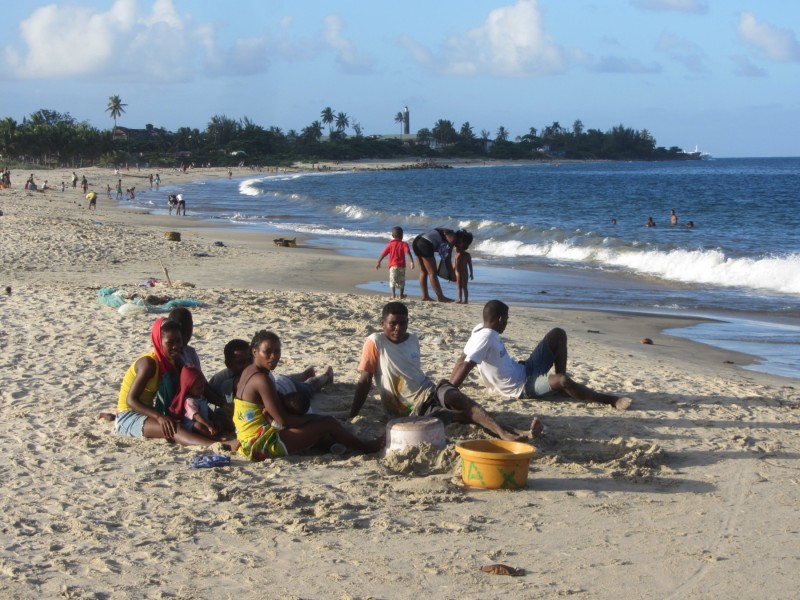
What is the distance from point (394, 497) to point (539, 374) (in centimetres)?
259

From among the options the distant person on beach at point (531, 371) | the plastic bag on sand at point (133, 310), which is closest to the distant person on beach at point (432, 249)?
Answer: the plastic bag on sand at point (133, 310)

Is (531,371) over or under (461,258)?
under

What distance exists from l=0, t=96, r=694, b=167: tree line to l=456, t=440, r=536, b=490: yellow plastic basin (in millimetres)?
89108

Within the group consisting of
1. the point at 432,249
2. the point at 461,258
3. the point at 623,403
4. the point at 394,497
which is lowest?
the point at 394,497

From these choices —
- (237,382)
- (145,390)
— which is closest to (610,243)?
(237,382)

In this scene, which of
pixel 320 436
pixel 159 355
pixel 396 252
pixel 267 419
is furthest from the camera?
pixel 396 252

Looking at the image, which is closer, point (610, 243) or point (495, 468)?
point (495, 468)

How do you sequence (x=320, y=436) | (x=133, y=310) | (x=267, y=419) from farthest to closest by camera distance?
1. (x=133, y=310)
2. (x=320, y=436)
3. (x=267, y=419)

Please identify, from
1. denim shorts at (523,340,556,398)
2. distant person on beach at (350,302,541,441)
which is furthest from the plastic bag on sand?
denim shorts at (523,340,556,398)

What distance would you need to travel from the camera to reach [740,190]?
69.2 meters

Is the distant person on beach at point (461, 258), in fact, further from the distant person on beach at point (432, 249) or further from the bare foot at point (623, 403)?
the bare foot at point (623, 403)

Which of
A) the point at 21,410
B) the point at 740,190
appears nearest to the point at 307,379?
the point at 21,410

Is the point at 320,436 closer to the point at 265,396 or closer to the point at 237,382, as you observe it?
the point at 265,396

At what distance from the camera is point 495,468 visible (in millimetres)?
5602
